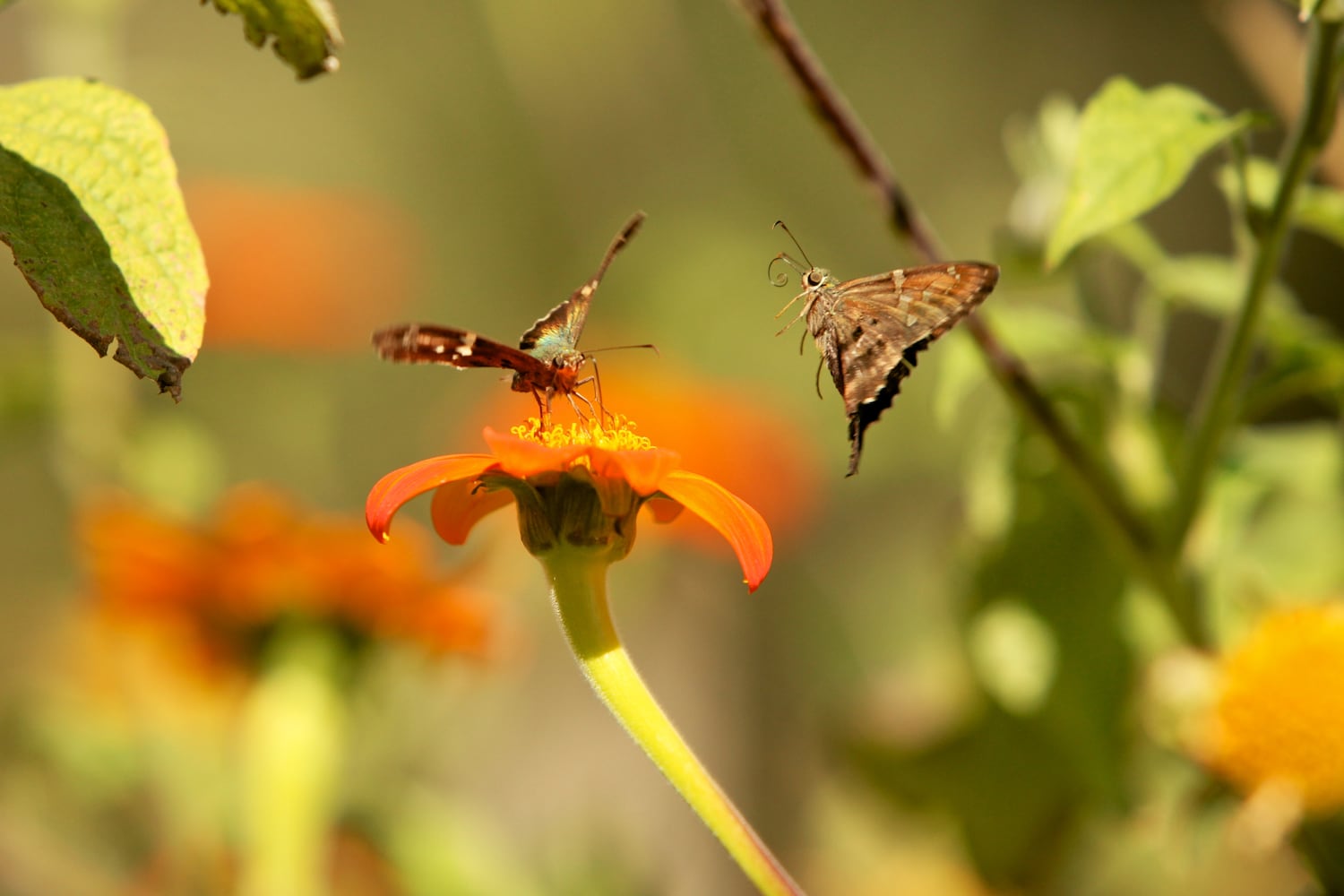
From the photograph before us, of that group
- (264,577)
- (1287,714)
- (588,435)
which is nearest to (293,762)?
(264,577)

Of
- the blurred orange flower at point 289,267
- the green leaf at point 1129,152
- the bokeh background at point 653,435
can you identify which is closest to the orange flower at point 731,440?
the bokeh background at point 653,435

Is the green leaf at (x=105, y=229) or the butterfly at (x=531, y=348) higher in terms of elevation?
the green leaf at (x=105, y=229)

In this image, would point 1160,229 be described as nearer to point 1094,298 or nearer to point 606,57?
point 606,57

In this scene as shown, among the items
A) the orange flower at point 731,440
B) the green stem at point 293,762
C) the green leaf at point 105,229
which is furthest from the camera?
the orange flower at point 731,440

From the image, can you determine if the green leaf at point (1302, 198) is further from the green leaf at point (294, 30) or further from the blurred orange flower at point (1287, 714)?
the green leaf at point (294, 30)

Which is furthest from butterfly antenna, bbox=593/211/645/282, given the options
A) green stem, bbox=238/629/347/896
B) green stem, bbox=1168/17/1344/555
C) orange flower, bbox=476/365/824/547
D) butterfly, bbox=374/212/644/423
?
orange flower, bbox=476/365/824/547

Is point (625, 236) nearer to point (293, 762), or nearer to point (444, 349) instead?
point (444, 349)

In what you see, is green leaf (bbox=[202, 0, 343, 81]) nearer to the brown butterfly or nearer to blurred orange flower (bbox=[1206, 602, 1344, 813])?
the brown butterfly
